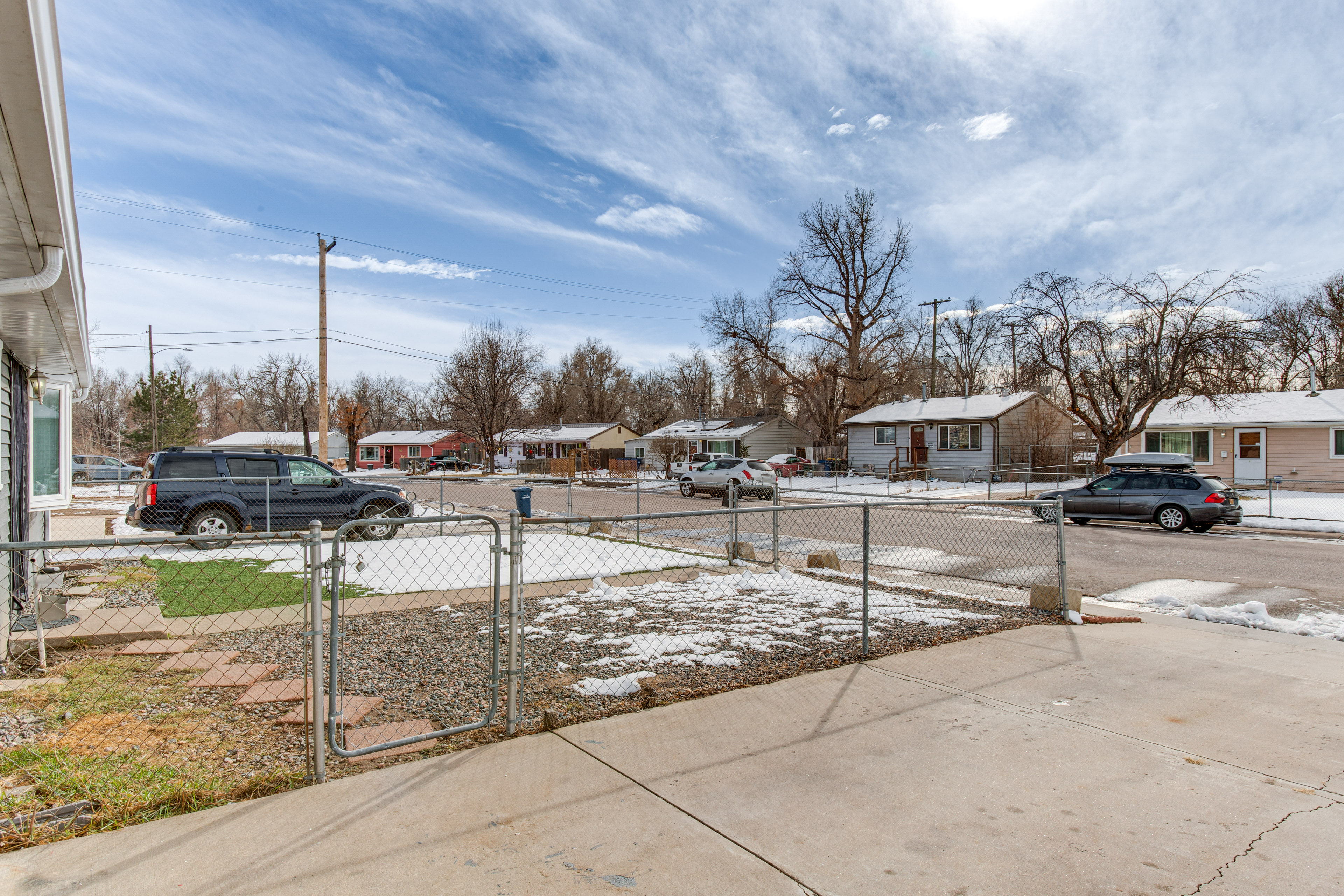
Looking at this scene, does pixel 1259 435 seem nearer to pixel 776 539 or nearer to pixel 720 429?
pixel 776 539

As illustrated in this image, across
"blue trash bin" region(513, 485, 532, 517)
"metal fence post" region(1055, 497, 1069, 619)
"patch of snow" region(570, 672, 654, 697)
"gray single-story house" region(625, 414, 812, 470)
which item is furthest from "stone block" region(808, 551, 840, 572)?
"gray single-story house" region(625, 414, 812, 470)

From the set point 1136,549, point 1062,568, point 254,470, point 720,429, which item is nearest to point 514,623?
point 1062,568

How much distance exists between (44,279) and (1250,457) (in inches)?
1402

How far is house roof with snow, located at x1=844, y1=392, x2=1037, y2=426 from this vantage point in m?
35.0

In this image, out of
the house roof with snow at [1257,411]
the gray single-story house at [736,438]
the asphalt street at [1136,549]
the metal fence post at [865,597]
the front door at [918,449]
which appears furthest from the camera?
the gray single-story house at [736,438]

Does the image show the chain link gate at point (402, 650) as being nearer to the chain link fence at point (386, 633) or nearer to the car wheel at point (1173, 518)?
the chain link fence at point (386, 633)

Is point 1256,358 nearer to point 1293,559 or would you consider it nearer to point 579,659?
point 1293,559

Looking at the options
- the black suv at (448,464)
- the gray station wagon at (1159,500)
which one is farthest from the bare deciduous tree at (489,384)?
the gray station wagon at (1159,500)

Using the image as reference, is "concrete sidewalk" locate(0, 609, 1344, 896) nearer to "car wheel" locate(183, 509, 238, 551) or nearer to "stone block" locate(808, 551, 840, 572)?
"stone block" locate(808, 551, 840, 572)

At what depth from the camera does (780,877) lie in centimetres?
270

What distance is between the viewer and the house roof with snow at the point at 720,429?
4834 centimetres

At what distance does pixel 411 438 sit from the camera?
7512 centimetres

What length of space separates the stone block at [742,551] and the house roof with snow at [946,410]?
89.8 feet

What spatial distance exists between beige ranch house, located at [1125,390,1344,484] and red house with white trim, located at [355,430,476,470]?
5648 cm
